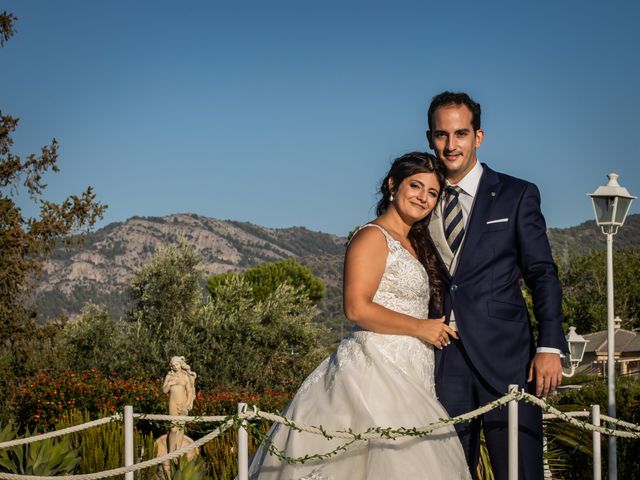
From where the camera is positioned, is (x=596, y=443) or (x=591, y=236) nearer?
(x=596, y=443)

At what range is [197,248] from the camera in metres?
161

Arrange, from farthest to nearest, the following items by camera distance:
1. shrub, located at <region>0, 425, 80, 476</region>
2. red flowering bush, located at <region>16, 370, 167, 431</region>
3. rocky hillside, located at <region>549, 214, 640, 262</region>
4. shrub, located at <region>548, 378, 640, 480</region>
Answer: rocky hillside, located at <region>549, 214, 640, 262</region>, red flowering bush, located at <region>16, 370, 167, 431</region>, shrub, located at <region>548, 378, 640, 480</region>, shrub, located at <region>0, 425, 80, 476</region>

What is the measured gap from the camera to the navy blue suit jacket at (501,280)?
4.62 meters

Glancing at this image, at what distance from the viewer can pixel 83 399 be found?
14.1 m

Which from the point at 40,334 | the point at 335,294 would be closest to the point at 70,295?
the point at 335,294

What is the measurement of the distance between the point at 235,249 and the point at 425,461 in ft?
539

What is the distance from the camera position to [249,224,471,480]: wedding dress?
448 centimetres

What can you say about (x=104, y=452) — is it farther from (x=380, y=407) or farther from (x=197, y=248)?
(x=197, y=248)

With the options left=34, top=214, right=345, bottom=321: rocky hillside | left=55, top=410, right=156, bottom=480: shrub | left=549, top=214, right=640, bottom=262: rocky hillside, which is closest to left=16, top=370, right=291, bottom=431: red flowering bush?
left=55, top=410, right=156, bottom=480: shrub

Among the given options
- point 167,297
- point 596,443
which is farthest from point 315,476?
point 167,297

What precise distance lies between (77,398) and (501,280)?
1095 cm

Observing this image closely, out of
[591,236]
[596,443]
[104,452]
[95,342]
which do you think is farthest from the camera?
[591,236]

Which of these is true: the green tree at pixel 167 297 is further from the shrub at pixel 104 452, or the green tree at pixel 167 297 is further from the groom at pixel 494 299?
the groom at pixel 494 299

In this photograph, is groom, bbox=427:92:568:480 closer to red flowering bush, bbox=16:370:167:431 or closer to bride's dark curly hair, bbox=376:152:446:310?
bride's dark curly hair, bbox=376:152:446:310
